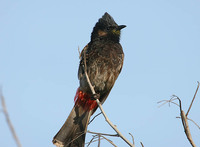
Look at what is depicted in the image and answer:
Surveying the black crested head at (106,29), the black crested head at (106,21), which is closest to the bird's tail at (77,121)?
the black crested head at (106,29)

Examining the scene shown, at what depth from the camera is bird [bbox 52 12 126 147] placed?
15.7 feet

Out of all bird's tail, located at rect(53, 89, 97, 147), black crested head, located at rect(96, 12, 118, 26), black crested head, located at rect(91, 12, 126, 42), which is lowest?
bird's tail, located at rect(53, 89, 97, 147)

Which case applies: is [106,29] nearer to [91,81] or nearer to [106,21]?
[106,21]

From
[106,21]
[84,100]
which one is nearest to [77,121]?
[84,100]

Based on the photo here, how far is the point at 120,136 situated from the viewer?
2.68m

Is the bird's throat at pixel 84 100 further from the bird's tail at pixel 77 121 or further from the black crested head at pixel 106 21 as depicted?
the black crested head at pixel 106 21

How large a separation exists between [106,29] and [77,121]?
6.40ft

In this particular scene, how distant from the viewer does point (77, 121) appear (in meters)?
5.04

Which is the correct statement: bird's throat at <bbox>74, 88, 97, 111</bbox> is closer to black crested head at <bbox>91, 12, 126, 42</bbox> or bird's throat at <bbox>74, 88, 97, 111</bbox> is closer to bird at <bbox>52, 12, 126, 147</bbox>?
bird at <bbox>52, 12, 126, 147</bbox>

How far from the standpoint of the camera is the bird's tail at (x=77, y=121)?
457 centimetres

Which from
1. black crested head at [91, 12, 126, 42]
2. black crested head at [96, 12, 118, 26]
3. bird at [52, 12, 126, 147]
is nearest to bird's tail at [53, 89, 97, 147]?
bird at [52, 12, 126, 147]

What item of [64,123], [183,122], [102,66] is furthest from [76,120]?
[183,122]

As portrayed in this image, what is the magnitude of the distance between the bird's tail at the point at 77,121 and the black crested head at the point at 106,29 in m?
1.35

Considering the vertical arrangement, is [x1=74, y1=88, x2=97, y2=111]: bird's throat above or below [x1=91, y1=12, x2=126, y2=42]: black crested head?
below
